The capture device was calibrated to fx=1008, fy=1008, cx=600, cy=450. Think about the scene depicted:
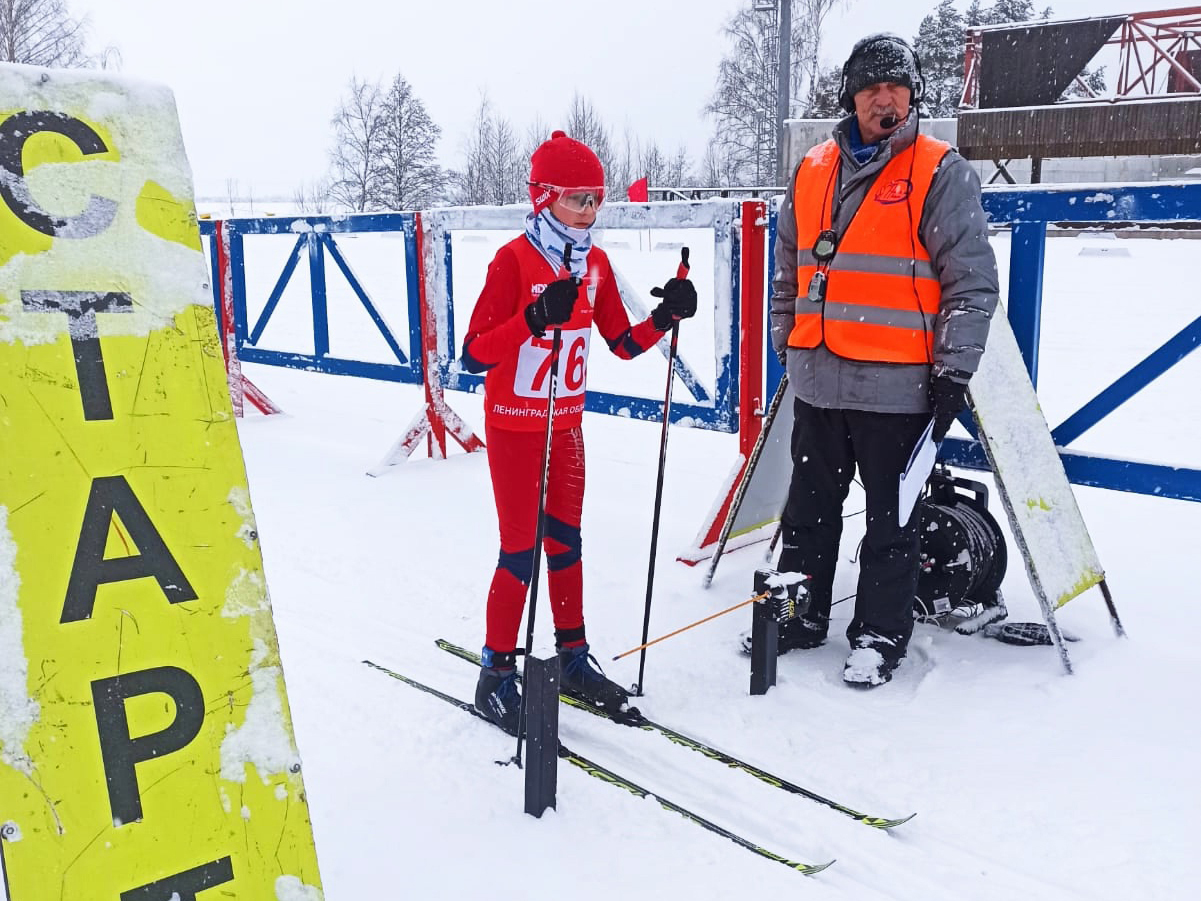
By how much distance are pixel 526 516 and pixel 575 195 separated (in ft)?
3.26

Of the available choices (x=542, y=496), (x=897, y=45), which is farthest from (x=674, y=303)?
(x=897, y=45)

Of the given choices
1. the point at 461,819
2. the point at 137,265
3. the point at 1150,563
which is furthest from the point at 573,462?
the point at 1150,563

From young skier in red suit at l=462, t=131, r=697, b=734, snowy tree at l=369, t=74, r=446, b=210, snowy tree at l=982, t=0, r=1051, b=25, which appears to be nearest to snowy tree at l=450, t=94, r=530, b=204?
snowy tree at l=369, t=74, r=446, b=210

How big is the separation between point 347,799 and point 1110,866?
199cm

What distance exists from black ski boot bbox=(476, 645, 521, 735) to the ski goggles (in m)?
1.41

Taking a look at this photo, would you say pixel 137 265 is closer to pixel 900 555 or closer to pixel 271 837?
pixel 271 837

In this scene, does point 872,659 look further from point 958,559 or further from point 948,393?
point 948,393

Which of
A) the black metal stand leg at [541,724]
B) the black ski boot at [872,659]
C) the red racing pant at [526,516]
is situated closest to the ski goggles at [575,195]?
the red racing pant at [526,516]

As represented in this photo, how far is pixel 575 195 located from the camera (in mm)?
3014

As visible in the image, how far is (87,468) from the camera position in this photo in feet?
5.43

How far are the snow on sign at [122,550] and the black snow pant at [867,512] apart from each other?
2197 mm

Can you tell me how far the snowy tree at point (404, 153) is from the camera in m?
41.4

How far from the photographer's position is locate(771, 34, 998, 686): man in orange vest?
3127mm

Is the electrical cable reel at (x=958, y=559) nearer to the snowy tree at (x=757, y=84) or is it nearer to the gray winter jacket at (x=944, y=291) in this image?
the gray winter jacket at (x=944, y=291)
